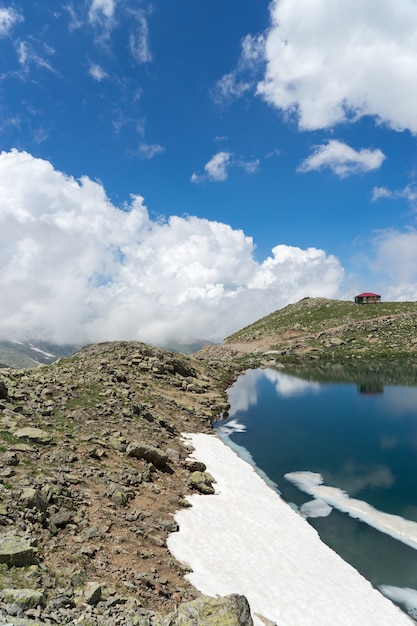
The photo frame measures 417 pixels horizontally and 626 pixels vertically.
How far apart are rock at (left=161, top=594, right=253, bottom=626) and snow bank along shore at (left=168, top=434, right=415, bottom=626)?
436cm

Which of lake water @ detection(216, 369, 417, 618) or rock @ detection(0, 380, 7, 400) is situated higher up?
rock @ detection(0, 380, 7, 400)

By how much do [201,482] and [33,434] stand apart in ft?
45.3

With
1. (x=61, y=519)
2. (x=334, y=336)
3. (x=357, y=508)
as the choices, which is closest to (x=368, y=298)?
(x=334, y=336)

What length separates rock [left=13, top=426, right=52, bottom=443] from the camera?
27703 millimetres

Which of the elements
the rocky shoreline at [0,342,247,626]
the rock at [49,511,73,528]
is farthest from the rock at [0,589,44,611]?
the rock at [49,511,73,528]

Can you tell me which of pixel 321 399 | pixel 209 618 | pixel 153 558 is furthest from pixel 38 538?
pixel 321 399

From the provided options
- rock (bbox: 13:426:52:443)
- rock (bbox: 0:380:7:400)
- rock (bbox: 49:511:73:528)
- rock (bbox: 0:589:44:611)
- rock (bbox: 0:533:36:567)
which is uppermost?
rock (bbox: 0:380:7:400)

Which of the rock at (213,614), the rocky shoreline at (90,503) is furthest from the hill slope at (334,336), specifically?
the rock at (213,614)

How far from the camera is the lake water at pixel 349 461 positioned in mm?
25408

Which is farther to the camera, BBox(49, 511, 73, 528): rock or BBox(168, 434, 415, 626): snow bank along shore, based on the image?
BBox(49, 511, 73, 528): rock

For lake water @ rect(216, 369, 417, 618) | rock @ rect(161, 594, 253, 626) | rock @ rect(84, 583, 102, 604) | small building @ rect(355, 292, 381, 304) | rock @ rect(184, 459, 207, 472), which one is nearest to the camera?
rock @ rect(161, 594, 253, 626)

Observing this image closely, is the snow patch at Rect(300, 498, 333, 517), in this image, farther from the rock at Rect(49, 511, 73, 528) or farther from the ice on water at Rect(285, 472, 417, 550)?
the rock at Rect(49, 511, 73, 528)

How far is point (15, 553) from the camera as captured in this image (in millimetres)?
14383

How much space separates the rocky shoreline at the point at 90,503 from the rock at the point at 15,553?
0.04m
